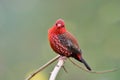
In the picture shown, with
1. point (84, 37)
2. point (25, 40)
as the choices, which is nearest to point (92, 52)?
point (84, 37)

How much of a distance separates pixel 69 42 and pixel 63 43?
0.19 feet

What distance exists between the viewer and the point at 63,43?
2.21 meters

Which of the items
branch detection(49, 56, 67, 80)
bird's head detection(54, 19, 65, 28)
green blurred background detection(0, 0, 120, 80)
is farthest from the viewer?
green blurred background detection(0, 0, 120, 80)

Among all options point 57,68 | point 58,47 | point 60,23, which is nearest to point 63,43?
point 58,47

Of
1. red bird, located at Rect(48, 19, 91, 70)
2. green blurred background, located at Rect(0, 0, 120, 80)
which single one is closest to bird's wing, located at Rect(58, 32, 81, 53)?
red bird, located at Rect(48, 19, 91, 70)

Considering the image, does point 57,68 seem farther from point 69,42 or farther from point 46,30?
point 46,30

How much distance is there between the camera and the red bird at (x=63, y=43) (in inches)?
84.4

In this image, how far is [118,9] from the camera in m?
7.05

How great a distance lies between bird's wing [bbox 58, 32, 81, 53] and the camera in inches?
84.2

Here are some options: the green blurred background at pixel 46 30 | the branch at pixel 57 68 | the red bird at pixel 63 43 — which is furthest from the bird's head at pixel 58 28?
the green blurred background at pixel 46 30

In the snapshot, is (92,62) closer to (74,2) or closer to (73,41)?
(74,2)

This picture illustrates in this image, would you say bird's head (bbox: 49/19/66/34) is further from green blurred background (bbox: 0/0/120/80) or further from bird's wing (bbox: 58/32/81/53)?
green blurred background (bbox: 0/0/120/80)

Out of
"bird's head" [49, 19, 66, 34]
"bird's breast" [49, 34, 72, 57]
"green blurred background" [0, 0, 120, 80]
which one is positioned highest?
"bird's head" [49, 19, 66, 34]

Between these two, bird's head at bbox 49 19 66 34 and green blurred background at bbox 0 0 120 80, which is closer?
bird's head at bbox 49 19 66 34
